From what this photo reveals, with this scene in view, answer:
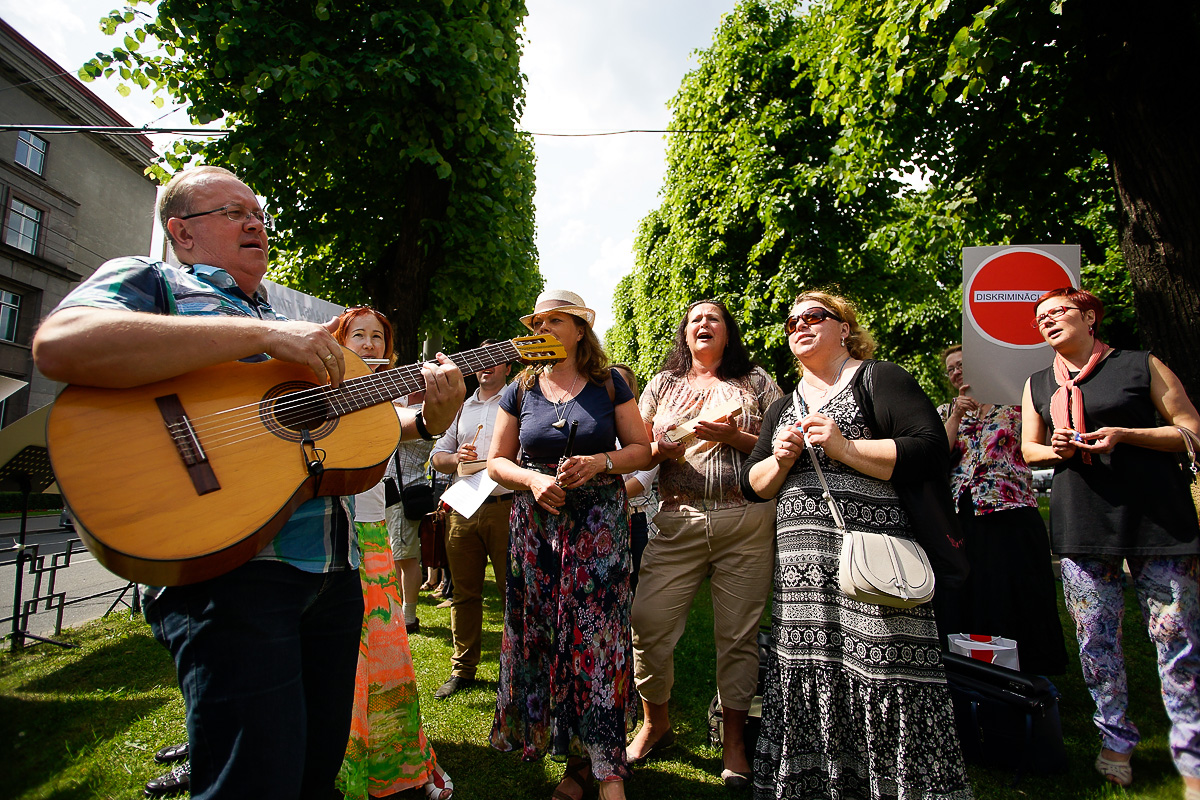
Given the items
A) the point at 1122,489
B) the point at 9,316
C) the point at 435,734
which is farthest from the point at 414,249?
the point at 9,316

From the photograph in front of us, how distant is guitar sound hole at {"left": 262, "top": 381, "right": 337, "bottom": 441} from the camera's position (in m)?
1.71

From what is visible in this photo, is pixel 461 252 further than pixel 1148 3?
Yes

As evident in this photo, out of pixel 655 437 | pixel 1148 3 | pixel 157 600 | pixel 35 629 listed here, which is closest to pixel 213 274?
pixel 157 600

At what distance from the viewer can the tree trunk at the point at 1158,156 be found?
160 inches

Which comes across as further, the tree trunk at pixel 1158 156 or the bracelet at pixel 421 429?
the tree trunk at pixel 1158 156

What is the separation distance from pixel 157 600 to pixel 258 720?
379 millimetres

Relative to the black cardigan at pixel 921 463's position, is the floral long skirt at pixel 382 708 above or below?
below

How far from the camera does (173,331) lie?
142 centimetres

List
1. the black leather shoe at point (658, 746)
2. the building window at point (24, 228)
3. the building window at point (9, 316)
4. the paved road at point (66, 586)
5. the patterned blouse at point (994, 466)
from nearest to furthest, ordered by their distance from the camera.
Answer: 1. the black leather shoe at point (658, 746)
2. the patterned blouse at point (994, 466)
3. the paved road at point (66, 586)
4. the building window at point (24, 228)
5. the building window at point (9, 316)

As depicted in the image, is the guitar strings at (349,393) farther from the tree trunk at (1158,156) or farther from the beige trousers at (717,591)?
the tree trunk at (1158,156)

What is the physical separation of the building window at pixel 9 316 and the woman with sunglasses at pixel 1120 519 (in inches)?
635

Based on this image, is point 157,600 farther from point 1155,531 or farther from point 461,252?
point 461,252

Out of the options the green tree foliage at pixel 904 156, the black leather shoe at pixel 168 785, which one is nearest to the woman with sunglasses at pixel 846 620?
the green tree foliage at pixel 904 156

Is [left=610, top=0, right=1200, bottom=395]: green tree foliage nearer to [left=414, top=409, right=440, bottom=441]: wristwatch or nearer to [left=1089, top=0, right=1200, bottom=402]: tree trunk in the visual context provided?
[left=1089, top=0, right=1200, bottom=402]: tree trunk
